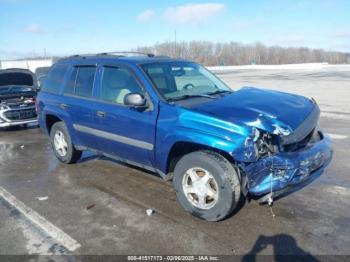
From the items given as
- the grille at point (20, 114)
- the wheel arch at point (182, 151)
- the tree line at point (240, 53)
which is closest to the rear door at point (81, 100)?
the wheel arch at point (182, 151)

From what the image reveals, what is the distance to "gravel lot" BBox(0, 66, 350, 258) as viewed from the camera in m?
3.63

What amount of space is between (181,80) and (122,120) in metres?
1.05

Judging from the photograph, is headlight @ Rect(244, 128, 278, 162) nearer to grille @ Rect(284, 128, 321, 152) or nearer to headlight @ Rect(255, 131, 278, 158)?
headlight @ Rect(255, 131, 278, 158)

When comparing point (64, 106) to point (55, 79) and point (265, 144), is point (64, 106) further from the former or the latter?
point (265, 144)

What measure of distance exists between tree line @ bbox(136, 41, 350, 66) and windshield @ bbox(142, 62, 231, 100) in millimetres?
85897

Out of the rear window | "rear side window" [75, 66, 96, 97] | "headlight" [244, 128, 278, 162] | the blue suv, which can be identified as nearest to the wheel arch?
the blue suv

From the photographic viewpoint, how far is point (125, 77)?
4.99m

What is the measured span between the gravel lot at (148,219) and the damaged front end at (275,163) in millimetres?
457

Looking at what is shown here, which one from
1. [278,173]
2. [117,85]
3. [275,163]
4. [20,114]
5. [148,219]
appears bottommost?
[148,219]

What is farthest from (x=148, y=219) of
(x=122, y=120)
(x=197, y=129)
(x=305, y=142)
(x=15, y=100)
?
(x=15, y=100)

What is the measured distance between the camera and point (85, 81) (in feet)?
18.7

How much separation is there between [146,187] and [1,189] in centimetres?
223

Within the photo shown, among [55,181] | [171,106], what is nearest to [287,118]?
[171,106]

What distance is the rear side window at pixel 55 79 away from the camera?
6301 mm
